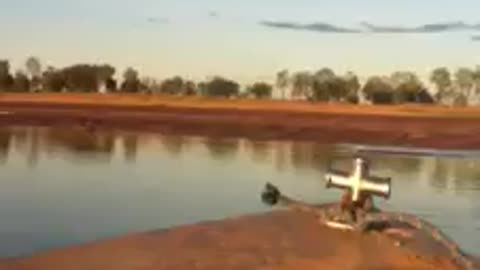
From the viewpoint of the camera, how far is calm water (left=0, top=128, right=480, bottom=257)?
39.5 ft

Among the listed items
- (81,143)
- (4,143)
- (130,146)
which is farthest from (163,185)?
(81,143)

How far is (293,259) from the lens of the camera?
351 inches

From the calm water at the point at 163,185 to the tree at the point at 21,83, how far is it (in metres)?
8.97

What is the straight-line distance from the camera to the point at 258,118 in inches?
1437

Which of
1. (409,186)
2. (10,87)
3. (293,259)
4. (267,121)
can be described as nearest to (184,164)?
(409,186)

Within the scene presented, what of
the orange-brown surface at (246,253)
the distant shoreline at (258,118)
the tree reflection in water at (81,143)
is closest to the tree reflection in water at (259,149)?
the distant shoreline at (258,118)

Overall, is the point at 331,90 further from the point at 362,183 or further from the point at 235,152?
the point at 362,183

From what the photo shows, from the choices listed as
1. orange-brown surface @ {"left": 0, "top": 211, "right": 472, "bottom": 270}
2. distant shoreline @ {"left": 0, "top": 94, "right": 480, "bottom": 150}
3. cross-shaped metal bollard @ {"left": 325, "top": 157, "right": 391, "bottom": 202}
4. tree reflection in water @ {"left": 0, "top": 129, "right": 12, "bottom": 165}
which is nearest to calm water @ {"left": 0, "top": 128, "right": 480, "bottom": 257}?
tree reflection in water @ {"left": 0, "top": 129, "right": 12, "bottom": 165}

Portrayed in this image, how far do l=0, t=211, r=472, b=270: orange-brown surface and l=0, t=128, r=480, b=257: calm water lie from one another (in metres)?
1.30

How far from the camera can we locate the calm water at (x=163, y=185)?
1203 cm

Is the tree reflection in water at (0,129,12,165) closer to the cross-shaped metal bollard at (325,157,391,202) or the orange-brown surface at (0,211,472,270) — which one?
the orange-brown surface at (0,211,472,270)

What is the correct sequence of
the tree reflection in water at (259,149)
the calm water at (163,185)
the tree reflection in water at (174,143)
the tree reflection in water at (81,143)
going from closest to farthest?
the calm water at (163,185) → the tree reflection in water at (81,143) → the tree reflection in water at (259,149) → the tree reflection in water at (174,143)

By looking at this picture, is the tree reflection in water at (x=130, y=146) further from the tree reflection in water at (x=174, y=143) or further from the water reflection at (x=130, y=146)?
the tree reflection in water at (x=174, y=143)

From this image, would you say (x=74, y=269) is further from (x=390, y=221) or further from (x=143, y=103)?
(x=143, y=103)
